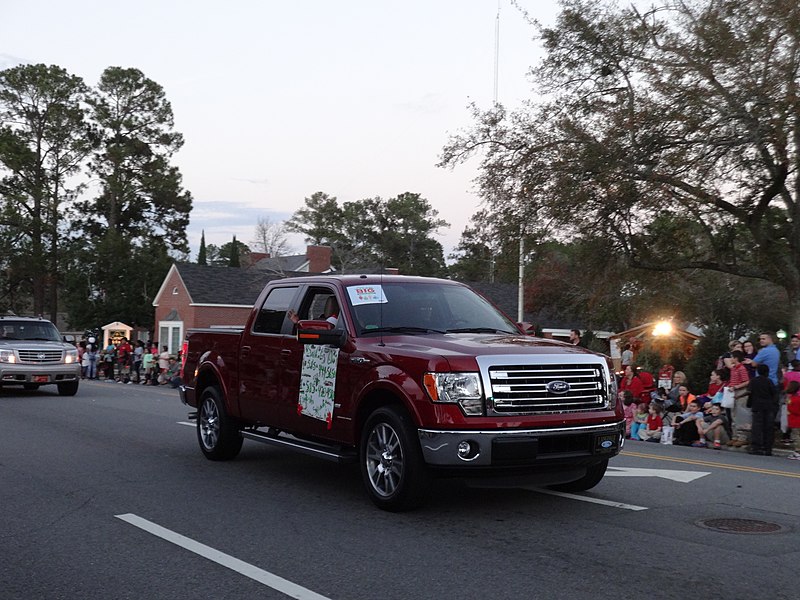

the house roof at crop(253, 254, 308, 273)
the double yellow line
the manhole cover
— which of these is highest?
the house roof at crop(253, 254, 308, 273)

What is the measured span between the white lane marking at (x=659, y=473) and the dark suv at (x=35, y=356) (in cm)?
1555

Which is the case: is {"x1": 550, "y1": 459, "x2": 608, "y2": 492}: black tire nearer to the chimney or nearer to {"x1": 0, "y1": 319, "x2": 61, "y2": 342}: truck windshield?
{"x1": 0, "y1": 319, "x2": 61, "y2": 342}: truck windshield

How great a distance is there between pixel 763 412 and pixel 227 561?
32.1 ft

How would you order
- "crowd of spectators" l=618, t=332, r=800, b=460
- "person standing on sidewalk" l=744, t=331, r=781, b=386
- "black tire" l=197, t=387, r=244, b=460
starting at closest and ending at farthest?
"black tire" l=197, t=387, r=244, b=460 < "crowd of spectators" l=618, t=332, r=800, b=460 < "person standing on sidewalk" l=744, t=331, r=781, b=386

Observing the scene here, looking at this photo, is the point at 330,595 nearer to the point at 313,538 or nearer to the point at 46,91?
the point at 313,538

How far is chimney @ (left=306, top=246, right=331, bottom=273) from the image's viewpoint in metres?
67.6

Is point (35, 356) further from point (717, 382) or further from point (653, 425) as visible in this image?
point (717, 382)

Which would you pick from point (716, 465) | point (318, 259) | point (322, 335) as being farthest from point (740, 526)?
point (318, 259)

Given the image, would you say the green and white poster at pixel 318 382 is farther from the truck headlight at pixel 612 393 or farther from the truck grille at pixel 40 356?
the truck grille at pixel 40 356

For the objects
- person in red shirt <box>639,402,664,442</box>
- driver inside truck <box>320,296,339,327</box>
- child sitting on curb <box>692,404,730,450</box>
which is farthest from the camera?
person in red shirt <box>639,402,664,442</box>

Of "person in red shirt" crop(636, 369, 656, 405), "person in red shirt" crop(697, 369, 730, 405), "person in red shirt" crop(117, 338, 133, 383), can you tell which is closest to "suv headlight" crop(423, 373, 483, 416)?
"person in red shirt" crop(697, 369, 730, 405)

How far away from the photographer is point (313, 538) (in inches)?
249

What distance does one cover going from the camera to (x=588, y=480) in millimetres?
7992

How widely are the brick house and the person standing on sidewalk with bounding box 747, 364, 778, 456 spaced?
4054 centimetres
